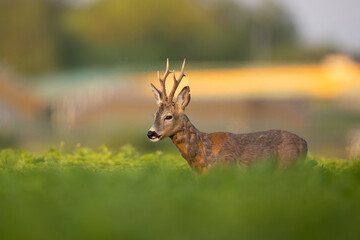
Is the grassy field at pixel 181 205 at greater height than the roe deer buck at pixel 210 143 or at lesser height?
lesser

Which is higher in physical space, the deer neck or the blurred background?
the blurred background

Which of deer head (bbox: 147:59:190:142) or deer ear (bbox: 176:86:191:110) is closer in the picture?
deer head (bbox: 147:59:190:142)

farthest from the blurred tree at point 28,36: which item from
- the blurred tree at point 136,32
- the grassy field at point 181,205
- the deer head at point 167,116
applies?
the grassy field at point 181,205

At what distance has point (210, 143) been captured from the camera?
1095 cm

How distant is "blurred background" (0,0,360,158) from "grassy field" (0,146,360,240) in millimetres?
22974

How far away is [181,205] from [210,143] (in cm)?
375

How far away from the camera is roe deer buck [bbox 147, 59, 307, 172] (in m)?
10.9

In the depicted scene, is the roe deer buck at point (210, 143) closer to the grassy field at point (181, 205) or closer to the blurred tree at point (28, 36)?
the grassy field at point (181, 205)

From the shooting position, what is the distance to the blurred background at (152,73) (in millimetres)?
54344

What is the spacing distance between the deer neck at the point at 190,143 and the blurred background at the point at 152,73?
68.3ft

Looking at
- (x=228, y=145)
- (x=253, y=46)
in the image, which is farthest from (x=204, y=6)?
(x=228, y=145)

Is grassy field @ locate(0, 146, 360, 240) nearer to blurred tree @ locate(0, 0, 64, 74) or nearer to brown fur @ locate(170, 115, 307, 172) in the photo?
brown fur @ locate(170, 115, 307, 172)

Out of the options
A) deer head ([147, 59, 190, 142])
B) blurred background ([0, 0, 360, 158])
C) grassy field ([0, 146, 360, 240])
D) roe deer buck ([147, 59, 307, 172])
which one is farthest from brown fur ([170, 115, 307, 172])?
blurred background ([0, 0, 360, 158])

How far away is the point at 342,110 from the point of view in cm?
6975
